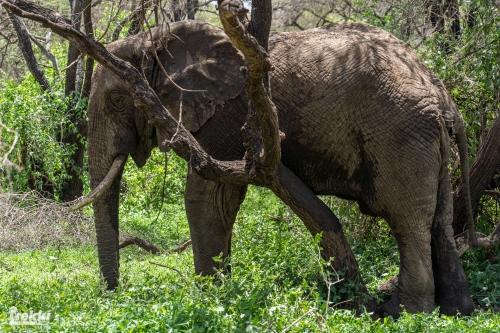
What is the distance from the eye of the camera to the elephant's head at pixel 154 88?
6.48 m

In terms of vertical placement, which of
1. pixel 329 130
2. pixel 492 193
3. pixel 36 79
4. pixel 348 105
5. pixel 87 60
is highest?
pixel 87 60

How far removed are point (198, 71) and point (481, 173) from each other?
316 centimetres

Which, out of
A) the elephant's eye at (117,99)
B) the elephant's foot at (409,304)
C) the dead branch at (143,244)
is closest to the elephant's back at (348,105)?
the elephant's foot at (409,304)

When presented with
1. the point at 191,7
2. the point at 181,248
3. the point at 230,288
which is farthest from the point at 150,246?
the point at 191,7

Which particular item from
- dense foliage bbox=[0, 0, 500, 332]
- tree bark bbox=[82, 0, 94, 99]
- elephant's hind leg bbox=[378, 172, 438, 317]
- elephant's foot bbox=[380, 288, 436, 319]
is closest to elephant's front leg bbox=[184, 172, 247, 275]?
dense foliage bbox=[0, 0, 500, 332]

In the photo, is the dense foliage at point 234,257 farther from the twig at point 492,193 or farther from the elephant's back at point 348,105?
the elephant's back at point 348,105

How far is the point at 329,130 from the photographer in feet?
20.3

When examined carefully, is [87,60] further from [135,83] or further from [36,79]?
[135,83]

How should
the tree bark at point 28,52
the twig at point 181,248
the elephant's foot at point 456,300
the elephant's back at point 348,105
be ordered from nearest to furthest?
the elephant's back at point 348,105 → the elephant's foot at point 456,300 → the twig at point 181,248 → the tree bark at point 28,52

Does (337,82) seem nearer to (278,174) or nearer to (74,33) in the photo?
(278,174)

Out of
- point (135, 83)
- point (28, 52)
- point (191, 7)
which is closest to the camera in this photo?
point (135, 83)

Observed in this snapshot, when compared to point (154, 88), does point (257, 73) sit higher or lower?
lower

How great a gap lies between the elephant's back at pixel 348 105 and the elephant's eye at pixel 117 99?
1352 millimetres

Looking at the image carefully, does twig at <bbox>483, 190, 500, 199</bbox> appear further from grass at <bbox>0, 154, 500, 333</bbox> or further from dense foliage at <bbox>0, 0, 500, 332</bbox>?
grass at <bbox>0, 154, 500, 333</bbox>
